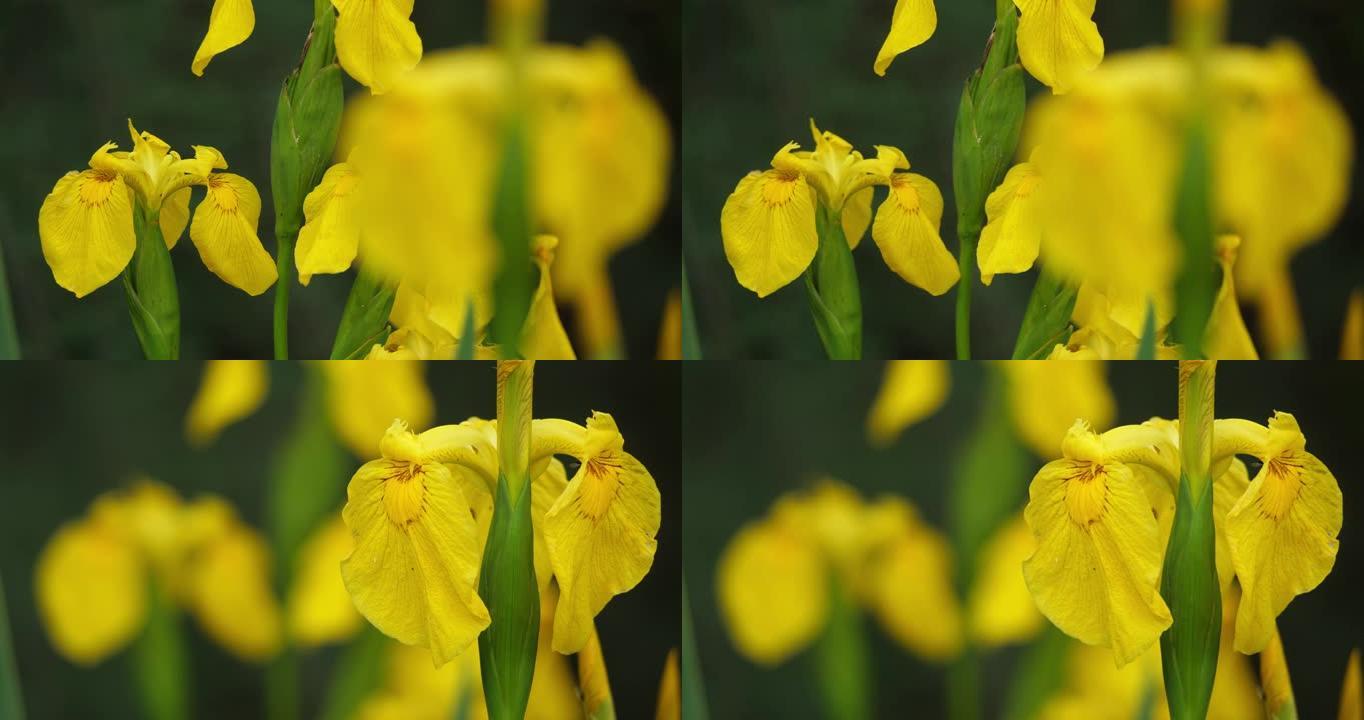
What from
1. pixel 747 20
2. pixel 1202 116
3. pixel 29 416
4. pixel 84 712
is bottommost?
pixel 84 712

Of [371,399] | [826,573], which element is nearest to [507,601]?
[371,399]

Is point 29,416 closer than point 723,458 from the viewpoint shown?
Yes

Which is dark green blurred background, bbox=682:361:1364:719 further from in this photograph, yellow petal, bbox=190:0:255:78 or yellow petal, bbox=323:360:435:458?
yellow petal, bbox=190:0:255:78

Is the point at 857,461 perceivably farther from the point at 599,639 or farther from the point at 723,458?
the point at 599,639

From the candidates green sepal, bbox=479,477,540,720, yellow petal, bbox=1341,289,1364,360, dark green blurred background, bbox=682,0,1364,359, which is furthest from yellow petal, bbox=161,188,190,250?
yellow petal, bbox=1341,289,1364,360

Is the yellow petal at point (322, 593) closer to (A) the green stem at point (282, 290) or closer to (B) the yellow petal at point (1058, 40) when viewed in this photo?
(A) the green stem at point (282, 290)

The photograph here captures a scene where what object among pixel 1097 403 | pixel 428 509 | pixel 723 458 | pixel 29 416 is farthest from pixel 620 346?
pixel 29 416

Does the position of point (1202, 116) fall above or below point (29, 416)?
above
